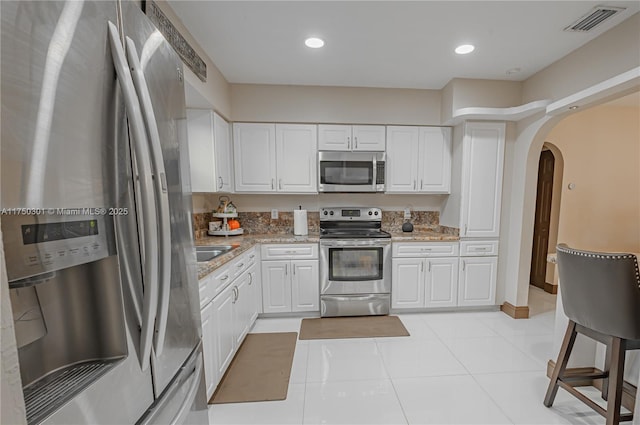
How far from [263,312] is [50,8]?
9.52 ft

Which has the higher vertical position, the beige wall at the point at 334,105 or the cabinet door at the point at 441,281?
the beige wall at the point at 334,105

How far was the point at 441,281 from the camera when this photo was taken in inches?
120

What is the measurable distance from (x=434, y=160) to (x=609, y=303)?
2.15 meters

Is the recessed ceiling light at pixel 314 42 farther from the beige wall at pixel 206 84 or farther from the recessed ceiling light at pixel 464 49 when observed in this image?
the recessed ceiling light at pixel 464 49

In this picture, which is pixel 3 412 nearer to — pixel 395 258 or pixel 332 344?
pixel 332 344

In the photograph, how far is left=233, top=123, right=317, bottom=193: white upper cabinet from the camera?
3.10 metres

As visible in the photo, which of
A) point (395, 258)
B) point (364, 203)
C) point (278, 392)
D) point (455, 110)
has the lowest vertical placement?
point (278, 392)

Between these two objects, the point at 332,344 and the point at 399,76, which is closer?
the point at 332,344

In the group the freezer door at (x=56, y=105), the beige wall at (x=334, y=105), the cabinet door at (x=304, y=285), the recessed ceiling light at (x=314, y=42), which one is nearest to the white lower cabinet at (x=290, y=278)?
the cabinet door at (x=304, y=285)

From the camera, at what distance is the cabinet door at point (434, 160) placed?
126 inches

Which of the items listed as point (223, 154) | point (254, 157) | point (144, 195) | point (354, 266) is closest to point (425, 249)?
point (354, 266)

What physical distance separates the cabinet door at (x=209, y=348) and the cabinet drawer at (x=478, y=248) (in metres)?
2.73

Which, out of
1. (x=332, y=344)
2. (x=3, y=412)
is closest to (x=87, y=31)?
(x=3, y=412)

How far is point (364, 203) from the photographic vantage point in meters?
3.49
